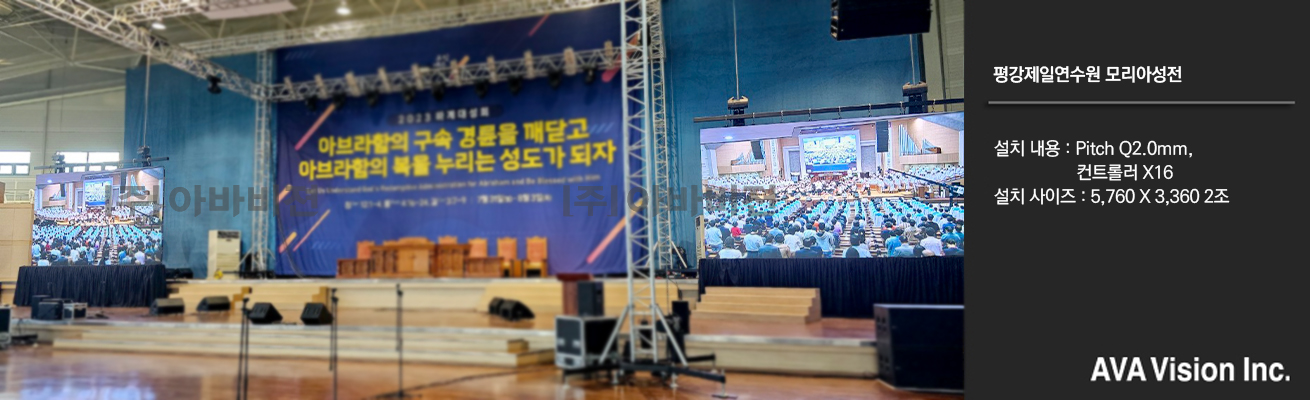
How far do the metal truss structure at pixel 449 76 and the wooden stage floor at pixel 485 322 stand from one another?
12.8 feet

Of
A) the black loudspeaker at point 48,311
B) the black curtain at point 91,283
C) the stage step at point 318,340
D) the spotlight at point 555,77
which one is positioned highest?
the spotlight at point 555,77

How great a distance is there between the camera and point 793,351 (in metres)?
5.55

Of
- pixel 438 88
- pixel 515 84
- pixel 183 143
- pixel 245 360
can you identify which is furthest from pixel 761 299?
pixel 438 88

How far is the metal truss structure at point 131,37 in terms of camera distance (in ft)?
9.50

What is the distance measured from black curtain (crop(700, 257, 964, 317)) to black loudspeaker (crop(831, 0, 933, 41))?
2.98m

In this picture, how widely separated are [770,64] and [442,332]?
4.70 m

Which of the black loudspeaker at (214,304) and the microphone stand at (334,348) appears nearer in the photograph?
the microphone stand at (334,348)

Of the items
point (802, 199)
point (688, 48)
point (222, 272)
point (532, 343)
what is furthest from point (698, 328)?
point (222, 272)

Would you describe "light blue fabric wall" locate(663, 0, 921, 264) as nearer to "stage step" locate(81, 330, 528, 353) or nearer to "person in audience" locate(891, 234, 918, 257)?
"person in audience" locate(891, 234, 918, 257)

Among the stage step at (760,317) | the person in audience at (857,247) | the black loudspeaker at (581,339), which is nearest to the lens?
the person in audience at (857,247)

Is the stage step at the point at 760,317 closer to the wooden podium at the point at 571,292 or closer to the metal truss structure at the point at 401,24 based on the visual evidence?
the wooden podium at the point at 571,292

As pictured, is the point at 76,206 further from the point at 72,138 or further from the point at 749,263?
the point at 749,263

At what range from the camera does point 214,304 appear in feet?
31.1

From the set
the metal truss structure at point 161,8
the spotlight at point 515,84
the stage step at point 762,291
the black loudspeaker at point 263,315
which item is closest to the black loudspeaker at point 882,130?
the stage step at point 762,291
